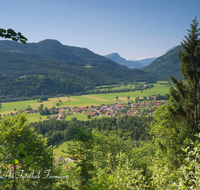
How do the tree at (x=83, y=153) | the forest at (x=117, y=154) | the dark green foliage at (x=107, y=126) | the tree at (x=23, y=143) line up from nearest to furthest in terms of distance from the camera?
the forest at (x=117, y=154) < the tree at (x=83, y=153) < the tree at (x=23, y=143) < the dark green foliage at (x=107, y=126)

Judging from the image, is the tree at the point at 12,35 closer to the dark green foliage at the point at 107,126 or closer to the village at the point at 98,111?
the dark green foliage at the point at 107,126

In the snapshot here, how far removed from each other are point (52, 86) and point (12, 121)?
646 ft

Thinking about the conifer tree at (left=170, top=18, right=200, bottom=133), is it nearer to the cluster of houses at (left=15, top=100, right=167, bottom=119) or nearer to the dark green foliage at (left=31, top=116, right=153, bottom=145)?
the dark green foliage at (left=31, top=116, right=153, bottom=145)

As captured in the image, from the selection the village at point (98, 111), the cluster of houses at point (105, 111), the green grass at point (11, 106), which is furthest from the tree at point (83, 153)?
the green grass at point (11, 106)

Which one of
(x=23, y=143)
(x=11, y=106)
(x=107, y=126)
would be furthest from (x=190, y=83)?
(x=11, y=106)

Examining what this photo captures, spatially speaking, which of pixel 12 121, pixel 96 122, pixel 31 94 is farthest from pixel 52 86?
pixel 12 121

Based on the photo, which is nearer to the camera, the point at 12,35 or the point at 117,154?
the point at 12,35

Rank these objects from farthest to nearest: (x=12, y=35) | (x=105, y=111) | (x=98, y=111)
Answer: (x=105, y=111)
(x=98, y=111)
(x=12, y=35)

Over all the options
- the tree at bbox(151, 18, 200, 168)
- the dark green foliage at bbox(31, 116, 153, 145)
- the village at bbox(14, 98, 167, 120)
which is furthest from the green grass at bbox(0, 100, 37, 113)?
the tree at bbox(151, 18, 200, 168)

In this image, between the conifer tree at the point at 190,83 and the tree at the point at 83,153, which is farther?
the conifer tree at the point at 190,83

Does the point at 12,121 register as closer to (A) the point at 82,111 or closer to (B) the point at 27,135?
(B) the point at 27,135

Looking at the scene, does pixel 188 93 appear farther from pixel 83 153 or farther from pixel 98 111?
pixel 98 111

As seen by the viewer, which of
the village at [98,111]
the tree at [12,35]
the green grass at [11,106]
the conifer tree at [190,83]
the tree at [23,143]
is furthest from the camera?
the green grass at [11,106]

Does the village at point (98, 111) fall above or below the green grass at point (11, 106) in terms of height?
below
